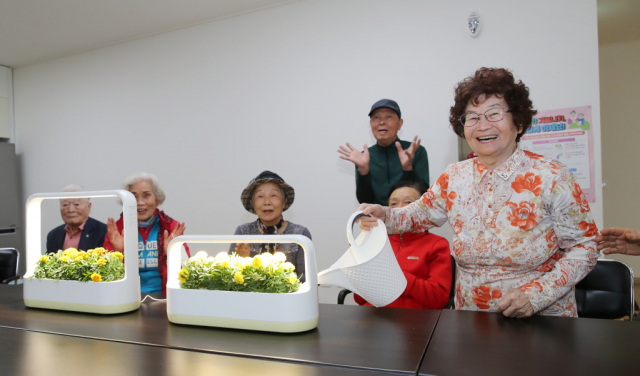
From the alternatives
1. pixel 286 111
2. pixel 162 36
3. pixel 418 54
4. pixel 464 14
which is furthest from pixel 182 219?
pixel 464 14

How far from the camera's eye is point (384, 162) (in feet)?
9.49

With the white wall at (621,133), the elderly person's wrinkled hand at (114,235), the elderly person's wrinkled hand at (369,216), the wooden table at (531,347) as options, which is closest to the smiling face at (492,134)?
the elderly person's wrinkled hand at (369,216)

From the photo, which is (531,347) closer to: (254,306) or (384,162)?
(254,306)

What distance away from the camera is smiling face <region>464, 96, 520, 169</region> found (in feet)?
4.74

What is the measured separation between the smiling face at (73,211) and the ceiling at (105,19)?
5.67 feet

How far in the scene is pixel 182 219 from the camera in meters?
4.33

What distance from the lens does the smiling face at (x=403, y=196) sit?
7.18 ft

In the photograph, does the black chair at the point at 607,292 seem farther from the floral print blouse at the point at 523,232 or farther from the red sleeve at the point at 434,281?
the red sleeve at the point at 434,281

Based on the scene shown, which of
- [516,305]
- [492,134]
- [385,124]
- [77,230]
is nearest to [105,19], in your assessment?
[77,230]

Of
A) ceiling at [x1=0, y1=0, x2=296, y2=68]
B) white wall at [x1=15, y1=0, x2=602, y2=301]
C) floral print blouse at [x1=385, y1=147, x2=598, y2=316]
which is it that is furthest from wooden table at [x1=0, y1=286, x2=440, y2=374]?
ceiling at [x1=0, y1=0, x2=296, y2=68]

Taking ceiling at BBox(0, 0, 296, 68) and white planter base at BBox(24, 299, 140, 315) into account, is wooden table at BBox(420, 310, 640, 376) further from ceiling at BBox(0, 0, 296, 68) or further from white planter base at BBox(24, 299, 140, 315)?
ceiling at BBox(0, 0, 296, 68)

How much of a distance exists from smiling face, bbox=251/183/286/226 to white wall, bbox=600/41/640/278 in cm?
480

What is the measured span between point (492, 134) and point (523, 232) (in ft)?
1.12

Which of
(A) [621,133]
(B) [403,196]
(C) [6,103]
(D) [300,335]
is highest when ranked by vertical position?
(C) [6,103]
